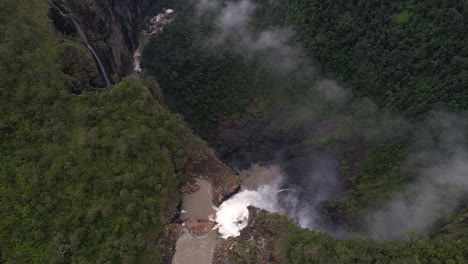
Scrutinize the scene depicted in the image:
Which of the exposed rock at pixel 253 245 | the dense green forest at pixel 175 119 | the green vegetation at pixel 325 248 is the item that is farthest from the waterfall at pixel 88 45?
the green vegetation at pixel 325 248

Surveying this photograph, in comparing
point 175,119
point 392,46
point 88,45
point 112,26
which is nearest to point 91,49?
point 88,45

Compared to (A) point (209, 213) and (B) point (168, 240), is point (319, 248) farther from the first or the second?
(B) point (168, 240)

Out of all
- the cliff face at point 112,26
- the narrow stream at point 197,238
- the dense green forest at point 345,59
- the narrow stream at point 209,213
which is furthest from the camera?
the cliff face at point 112,26

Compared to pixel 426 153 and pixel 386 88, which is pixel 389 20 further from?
pixel 426 153

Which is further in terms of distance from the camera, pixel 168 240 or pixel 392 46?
pixel 392 46

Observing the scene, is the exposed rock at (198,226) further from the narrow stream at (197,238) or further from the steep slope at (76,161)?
the steep slope at (76,161)

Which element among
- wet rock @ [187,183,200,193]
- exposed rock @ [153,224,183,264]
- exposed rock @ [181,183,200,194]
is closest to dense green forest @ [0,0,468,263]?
exposed rock @ [153,224,183,264]

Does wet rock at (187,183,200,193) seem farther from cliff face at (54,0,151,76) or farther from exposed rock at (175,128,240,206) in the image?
cliff face at (54,0,151,76)

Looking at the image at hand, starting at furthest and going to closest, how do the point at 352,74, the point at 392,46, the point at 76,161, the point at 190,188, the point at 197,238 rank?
1. the point at 352,74
2. the point at 392,46
3. the point at 190,188
4. the point at 197,238
5. the point at 76,161
